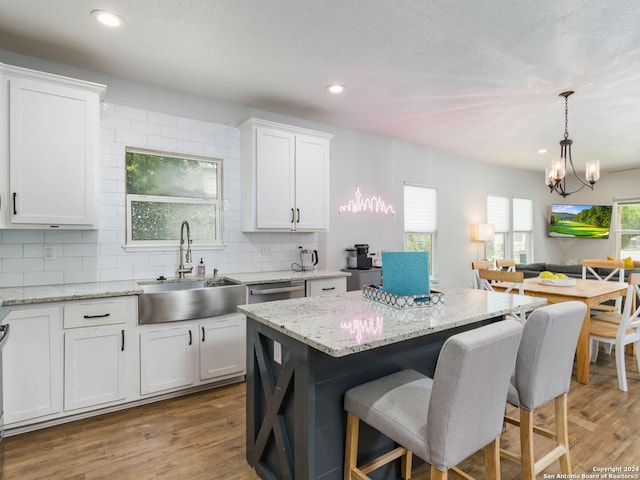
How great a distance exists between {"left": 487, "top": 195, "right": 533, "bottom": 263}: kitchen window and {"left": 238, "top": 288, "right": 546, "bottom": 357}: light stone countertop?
16.7 feet

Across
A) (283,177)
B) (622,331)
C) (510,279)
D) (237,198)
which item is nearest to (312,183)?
(283,177)

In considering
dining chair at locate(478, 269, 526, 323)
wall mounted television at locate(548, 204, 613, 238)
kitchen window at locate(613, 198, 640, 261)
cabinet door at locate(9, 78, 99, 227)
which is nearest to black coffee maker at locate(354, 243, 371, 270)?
dining chair at locate(478, 269, 526, 323)

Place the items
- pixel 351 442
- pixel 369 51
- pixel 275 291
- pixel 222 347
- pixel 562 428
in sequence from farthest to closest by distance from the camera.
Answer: pixel 275 291 → pixel 222 347 → pixel 369 51 → pixel 562 428 → pixel 351 442

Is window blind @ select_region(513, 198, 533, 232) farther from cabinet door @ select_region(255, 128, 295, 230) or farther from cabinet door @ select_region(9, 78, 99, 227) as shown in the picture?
cabinet door @ select_region(9, 78, 99, 227)

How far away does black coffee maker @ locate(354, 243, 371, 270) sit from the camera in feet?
14.8

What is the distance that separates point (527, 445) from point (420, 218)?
163 inches

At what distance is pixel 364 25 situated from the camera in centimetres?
238

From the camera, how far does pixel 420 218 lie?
5648mm

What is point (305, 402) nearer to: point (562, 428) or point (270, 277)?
point (562, 428)

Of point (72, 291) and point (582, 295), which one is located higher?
point (72, 291)

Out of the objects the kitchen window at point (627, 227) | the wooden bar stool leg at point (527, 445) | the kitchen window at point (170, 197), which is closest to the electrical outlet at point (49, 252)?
the kitchen window at point (170, 197)

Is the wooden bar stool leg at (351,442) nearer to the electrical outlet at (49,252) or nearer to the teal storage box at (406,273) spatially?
the teal storage box at (406,273)

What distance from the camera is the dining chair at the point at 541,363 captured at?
167 centimetres

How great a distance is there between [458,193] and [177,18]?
5059 mm
